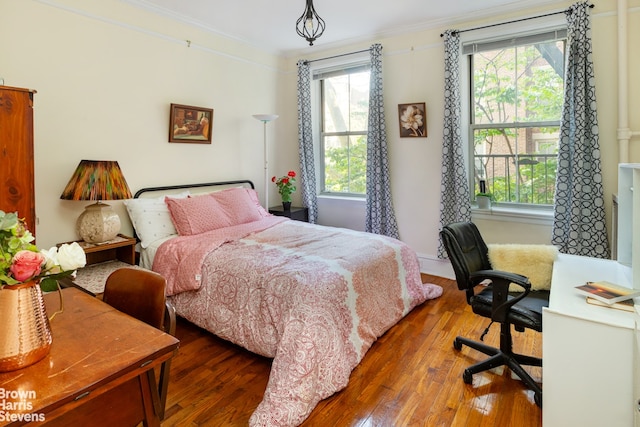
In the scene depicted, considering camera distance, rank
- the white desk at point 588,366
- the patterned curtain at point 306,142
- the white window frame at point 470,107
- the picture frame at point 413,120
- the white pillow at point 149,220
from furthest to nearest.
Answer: the patterned curtain at point 306,142, the picture frame at point 413,120, the white window frame at point 470,107, the white pillow at point 149,220, the white desk at point 588,366

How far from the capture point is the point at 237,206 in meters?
3.62

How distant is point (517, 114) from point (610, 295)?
254 cm

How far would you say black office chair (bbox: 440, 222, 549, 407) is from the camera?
191 cm

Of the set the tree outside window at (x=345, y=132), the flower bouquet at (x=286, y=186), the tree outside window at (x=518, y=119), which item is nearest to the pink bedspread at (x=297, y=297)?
the flower bouquet at (x=286, y=186)

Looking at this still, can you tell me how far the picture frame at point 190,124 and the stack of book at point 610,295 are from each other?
137 inches

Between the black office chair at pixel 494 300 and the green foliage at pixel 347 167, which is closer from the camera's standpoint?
the black office chair at pixel 494 300

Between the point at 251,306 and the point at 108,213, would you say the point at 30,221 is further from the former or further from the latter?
the point at 251,306

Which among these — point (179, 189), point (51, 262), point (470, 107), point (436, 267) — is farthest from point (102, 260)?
point (470, 107)

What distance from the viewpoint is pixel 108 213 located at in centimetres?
285

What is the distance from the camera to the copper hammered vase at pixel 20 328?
0.95 meters

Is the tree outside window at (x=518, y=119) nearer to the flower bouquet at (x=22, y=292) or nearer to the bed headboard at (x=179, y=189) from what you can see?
the bed headboard at (x=179, y=189)

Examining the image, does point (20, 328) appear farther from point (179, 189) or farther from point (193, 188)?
point (193, 188)

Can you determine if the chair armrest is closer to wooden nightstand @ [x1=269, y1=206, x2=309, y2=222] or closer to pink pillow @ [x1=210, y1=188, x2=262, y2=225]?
pink pillow @ [x1=210, y1=188, x2=262, y2=225]

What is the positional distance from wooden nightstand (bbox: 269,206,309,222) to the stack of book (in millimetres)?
3236
